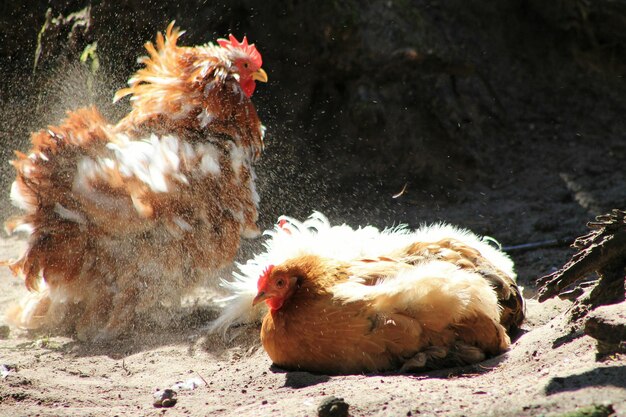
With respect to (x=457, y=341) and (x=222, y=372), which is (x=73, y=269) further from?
(x=457, y=341)

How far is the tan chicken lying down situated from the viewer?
11.0 feet

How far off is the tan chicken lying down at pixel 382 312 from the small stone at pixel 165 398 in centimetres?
56

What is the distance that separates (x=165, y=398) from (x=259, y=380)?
1.64 ft

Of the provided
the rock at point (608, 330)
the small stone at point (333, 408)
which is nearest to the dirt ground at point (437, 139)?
the rock at point (608, 330)

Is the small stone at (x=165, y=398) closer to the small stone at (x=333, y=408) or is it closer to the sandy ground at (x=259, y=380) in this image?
the sandy ground at (x=259, y=380)

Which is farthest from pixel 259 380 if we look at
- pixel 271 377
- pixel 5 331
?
pixel 5 331

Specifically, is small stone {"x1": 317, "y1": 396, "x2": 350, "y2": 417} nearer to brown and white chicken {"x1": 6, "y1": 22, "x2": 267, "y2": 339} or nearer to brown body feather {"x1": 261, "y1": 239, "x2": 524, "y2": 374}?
brown body feather {"x1": 261, "y1": 239, "x2": 524, "y2": 374}

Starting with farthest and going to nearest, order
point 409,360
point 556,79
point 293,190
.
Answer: point 556,79
point 293,190
point 409,360

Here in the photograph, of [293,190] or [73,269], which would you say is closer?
[73,269]

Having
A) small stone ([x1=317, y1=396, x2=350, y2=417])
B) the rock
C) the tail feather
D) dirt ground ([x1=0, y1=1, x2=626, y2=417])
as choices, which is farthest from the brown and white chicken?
the rock

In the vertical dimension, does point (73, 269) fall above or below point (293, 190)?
below

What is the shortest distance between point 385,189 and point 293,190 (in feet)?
3.17

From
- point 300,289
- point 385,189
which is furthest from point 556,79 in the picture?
point 300,289

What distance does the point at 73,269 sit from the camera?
4746 mm
